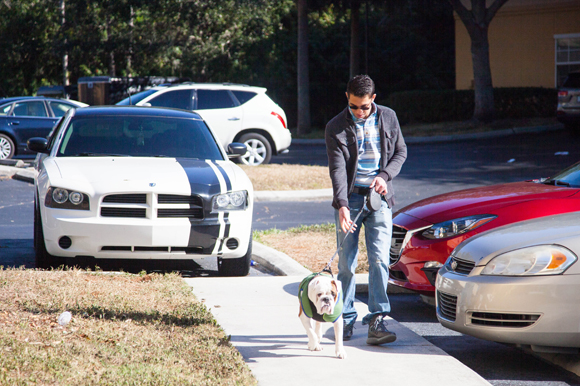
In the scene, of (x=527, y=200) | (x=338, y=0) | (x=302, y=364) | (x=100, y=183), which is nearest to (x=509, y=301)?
(x=302, y=364)

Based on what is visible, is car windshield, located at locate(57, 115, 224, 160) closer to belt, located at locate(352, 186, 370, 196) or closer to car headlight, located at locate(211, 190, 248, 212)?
car headlight, located at locate(211, 190, 248, 212)

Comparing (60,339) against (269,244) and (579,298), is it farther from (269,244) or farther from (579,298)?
(269,244)

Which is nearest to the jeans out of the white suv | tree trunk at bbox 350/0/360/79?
the white suv

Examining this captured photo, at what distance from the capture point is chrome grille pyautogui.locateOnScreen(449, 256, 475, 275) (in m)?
4.31

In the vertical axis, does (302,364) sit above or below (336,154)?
below

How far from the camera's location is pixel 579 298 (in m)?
3.88

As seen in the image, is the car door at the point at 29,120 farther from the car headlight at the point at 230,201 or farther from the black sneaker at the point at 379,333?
the black sneaker at the point at 379,333

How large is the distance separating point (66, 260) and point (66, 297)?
4.46 feet

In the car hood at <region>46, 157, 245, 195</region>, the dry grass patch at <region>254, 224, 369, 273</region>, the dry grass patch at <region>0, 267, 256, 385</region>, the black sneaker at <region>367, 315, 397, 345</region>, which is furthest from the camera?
the dry grass patch at <region>254, 224, 369, 273</region>

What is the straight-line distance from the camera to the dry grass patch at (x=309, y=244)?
7.14 meters

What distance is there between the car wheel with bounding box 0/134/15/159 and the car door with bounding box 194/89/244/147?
14.5 ft

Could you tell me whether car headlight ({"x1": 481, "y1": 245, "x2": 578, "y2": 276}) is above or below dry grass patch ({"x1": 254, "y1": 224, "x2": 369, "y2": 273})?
above

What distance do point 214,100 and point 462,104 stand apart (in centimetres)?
1429

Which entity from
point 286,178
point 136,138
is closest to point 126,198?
point 136,138
